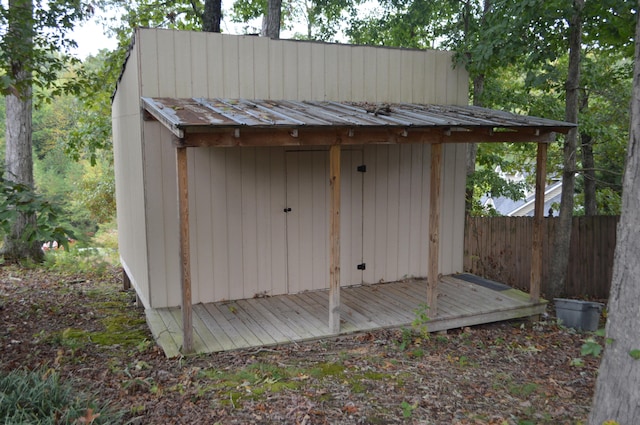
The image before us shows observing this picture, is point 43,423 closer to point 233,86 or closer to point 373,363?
point 373,363

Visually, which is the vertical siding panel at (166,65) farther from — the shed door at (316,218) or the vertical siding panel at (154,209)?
the shed door at (316,218)

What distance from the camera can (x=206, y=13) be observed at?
12672mm

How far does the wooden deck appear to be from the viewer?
5.73 m

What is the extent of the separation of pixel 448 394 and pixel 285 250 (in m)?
3.32

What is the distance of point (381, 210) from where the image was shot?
25.8ft

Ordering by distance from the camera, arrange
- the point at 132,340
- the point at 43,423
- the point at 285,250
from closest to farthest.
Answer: the point at 43,423, the point at 132,340, the point at 285,250

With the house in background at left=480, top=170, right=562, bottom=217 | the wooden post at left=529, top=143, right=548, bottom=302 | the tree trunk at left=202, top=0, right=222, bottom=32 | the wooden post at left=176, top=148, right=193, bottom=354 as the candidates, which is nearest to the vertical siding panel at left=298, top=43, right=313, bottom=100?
the wooden post at left=176, top=148, right=193, bottom=354

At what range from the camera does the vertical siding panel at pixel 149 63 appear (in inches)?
245

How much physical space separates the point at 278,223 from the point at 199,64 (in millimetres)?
2334

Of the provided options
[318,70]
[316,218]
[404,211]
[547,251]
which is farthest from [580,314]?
[318,70]

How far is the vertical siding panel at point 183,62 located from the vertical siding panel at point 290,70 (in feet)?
4.20

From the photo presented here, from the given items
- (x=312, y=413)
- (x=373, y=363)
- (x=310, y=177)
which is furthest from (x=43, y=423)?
(x=310, y=177)

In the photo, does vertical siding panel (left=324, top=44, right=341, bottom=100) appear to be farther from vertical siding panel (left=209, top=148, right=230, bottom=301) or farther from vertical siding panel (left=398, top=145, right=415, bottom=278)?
vertical siding panel (left=209, top=148, right=230, bottom=301)

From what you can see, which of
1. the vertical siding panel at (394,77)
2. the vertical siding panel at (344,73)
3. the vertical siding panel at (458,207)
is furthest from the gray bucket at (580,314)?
the vertical siding panel at (344,73)
